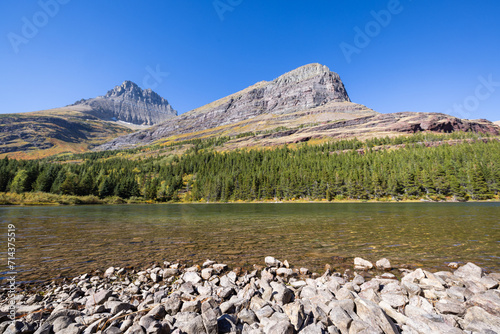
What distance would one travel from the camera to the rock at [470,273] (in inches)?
376

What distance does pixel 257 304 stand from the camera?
7590 mm

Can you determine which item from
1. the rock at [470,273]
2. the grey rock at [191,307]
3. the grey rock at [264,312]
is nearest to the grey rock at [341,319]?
the grey rock at [264,312]

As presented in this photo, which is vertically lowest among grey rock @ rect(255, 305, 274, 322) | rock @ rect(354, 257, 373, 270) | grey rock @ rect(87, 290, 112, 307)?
rock @ rect(354, 257, 373, 270)

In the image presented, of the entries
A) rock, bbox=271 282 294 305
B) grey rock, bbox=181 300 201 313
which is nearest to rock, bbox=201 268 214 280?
grey rock, bbox=181 300 201 313

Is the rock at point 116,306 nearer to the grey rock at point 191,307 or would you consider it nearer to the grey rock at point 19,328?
the grey rock at point 19,328

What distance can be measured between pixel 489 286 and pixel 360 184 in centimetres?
12212

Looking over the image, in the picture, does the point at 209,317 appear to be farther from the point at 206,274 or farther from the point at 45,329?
the point at 206,274

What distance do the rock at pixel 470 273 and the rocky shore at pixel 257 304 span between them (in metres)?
0.04

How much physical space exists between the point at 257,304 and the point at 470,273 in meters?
10.3

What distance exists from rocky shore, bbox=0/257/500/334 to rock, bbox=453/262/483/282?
0.04 m

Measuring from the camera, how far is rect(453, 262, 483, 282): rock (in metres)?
9.56

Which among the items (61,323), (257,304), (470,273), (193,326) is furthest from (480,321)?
(61,323)

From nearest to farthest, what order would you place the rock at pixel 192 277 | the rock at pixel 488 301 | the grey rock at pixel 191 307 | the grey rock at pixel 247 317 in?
the grey rock at pixel 247 317 → the rock at pixel 488 301 → the grey rock at pixel 191 307 → the rock at pixel 192 277

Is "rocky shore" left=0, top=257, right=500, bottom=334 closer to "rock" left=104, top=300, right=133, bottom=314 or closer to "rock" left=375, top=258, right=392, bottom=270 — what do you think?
"rock" left=104, top=300, right=133, bottom=314
